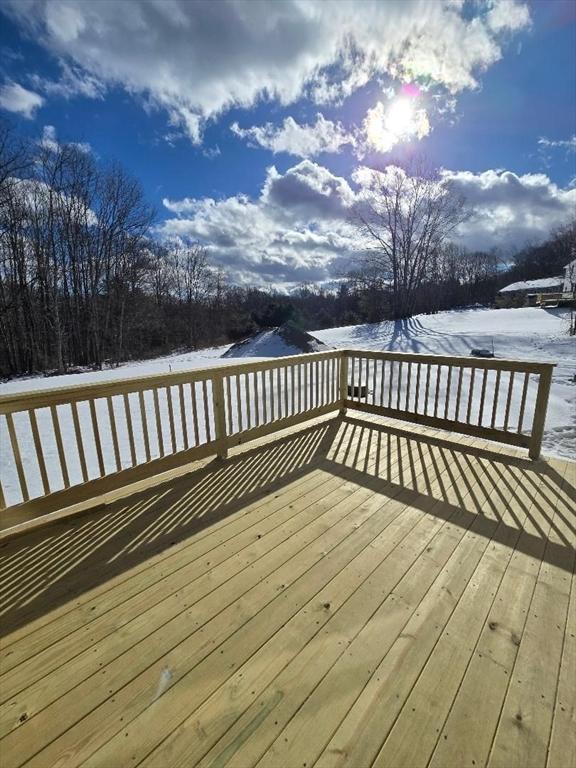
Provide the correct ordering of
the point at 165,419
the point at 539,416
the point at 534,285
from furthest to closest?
the point at 534,285 → the point at 165,419 → the point at 539,416

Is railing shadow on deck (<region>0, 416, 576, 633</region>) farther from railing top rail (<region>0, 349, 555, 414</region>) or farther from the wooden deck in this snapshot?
railing top rail (<region>0, 349, 555, 414</region>)

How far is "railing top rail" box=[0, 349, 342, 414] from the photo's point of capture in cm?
213

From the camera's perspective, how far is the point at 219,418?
3.34 metres

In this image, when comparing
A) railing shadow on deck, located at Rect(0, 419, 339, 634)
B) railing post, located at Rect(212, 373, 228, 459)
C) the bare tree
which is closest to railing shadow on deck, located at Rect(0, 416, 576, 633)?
railing shadow on deck, located at Rect(0, 419, 339, 634)

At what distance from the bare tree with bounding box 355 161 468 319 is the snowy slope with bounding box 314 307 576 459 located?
334cm

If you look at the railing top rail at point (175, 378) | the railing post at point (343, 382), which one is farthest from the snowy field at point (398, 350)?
the railing post at point (343, 382)

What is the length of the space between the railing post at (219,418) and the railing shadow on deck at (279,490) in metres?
0.14

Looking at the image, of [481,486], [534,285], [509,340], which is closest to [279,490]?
[481,486]

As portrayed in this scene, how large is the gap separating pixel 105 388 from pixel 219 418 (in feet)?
3.69

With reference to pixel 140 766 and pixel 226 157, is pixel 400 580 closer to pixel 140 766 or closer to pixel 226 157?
pixel 140 766

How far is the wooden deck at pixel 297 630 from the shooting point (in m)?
1.13

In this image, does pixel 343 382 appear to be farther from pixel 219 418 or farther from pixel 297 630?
pixel 297 630

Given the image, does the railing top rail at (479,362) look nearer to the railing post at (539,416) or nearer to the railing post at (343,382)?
the railing post at (539,416)

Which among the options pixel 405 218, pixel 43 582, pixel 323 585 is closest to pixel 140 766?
pixel 323 585
